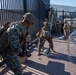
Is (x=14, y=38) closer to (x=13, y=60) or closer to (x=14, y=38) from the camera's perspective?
(x=14, y=38)

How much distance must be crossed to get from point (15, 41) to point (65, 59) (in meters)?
5.34

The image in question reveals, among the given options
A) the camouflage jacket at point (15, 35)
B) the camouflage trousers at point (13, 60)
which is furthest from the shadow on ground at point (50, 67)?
the camouflage jacket at point (15, 35)

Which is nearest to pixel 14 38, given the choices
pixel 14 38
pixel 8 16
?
pixel 14 38

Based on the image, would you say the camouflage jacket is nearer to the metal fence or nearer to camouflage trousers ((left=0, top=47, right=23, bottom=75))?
camouflage trousers ((left=0, top=47, right=23, bottom=75))

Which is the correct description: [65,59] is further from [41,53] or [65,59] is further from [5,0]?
[5,0]

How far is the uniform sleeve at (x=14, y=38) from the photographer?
14.6 feet

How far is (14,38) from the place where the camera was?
4438mm

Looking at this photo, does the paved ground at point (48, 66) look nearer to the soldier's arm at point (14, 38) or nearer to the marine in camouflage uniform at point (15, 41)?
the marine in camouflage uniform at point (15, 41)

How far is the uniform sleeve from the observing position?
4.45m

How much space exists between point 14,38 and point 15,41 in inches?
2.4

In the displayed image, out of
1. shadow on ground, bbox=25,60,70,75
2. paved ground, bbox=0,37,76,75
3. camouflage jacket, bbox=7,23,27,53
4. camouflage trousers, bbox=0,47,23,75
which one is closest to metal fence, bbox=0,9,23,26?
paved ground, bbox=0,37,76,75

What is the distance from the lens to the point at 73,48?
813 centimetres

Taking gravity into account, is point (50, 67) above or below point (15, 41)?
below

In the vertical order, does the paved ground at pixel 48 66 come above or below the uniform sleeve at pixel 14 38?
below
